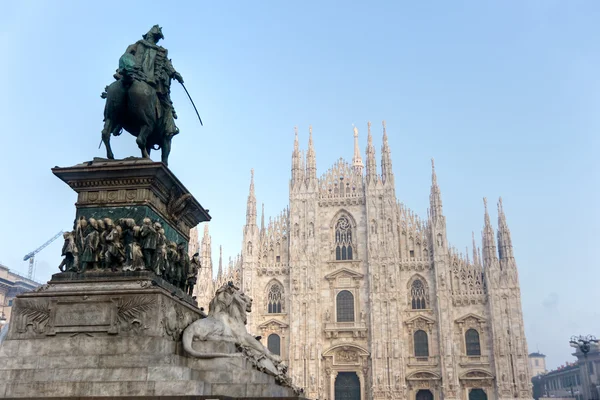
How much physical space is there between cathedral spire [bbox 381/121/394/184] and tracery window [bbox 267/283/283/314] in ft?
35.3

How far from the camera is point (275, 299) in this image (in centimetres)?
4172

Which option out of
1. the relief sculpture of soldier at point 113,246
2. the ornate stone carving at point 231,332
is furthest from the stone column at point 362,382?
the relief sculpture of soldier at point 113,246

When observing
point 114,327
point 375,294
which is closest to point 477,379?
point 375,294

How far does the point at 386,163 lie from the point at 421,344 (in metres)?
12.9

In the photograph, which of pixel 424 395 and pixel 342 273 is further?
pixel 342 273

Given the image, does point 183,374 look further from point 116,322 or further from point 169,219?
point 169,219

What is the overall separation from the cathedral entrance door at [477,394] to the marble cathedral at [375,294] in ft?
0.21

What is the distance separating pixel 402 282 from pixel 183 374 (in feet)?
114

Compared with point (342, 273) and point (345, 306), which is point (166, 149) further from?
point (345, 306)

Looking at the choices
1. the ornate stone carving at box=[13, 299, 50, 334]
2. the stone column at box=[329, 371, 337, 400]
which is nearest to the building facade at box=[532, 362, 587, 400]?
the stone column at box=[329, 371, 337, 400]

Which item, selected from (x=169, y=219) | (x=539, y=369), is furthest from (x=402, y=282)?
(x=539, y=369)

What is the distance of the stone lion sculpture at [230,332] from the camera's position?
7.57 metres

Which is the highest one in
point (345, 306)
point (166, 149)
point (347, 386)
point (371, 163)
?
point (371, 163)

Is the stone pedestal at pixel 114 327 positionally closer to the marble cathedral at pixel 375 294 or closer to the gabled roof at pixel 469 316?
the marble cathedral at pixel 375 294
